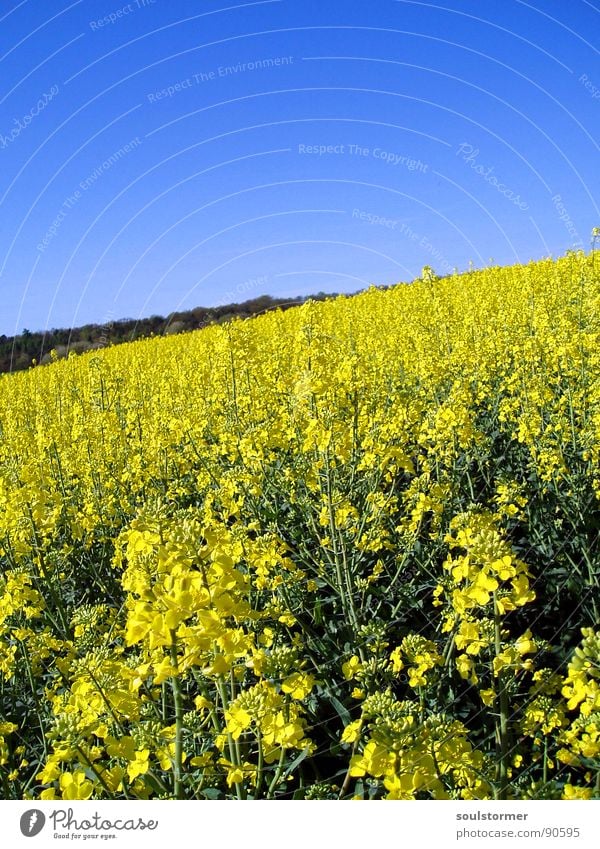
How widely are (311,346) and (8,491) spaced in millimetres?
2016

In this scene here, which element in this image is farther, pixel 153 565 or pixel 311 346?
pixel 311 346

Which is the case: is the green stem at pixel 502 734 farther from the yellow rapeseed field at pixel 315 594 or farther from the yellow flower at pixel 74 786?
the yellow flower at pixel 74 786

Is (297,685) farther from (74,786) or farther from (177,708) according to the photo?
(74,786)

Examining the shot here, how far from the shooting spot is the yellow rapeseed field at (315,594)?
186 cm

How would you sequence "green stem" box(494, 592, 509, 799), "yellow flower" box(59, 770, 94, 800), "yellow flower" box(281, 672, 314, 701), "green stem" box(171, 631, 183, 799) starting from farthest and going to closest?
"green stem" box(494, 592, 509, 799)
"yellow flower" box(281, 672, 314, 701)
"yellow flower" box(59, 770, 94, 800)
"green stem" box(171, 631, 183, 799)

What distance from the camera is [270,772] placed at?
8.34 ft

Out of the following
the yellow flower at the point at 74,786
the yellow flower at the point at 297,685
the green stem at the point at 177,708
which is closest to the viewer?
the green stem at the point at 177,708

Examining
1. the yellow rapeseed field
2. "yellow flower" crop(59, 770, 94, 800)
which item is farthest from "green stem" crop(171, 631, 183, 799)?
"yellow flower" crop(59, 770, 94, 800)

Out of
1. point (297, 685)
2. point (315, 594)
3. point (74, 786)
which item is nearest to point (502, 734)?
point (297, 685)

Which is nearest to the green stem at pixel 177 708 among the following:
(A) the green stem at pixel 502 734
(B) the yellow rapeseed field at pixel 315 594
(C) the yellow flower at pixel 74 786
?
(B) the yellow rapeseed field at pixel 315 594

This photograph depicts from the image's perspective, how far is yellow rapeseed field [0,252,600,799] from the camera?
73.2 inches

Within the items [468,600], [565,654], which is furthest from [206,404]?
[468,600]

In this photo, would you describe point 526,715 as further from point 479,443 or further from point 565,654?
point 479,443

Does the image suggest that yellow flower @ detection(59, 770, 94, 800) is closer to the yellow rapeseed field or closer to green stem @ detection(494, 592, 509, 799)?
the yellow rapeseed field
